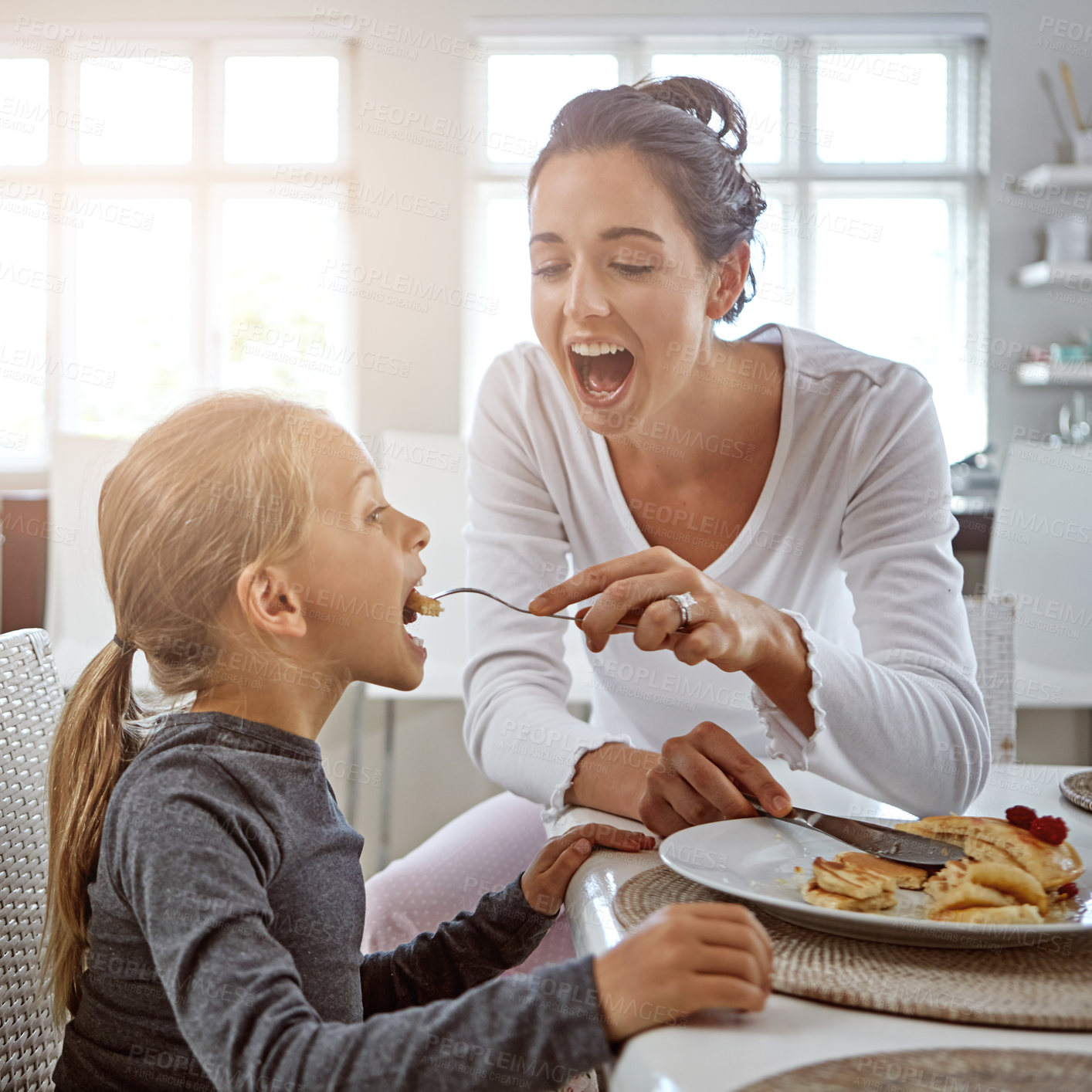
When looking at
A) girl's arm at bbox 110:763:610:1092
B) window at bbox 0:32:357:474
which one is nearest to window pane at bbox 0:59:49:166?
window at bbox 0:32:357:474

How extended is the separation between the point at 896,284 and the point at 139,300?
3.07 metres

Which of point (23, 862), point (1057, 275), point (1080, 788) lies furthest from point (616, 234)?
point (1057, 275)

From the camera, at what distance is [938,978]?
0.51 m

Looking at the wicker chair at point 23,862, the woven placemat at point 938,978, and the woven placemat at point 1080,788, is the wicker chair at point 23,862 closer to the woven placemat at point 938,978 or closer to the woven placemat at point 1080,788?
the woven placemat at point 938,978

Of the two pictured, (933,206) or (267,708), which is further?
(933,206)

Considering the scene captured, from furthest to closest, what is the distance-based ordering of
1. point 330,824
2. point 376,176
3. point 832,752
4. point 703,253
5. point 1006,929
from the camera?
point 376,176, point 703,253, point 832,752, point 330,824, point 1006,929

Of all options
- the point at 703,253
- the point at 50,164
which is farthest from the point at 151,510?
the point at 50,164

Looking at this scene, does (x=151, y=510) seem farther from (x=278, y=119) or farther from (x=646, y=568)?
(x=278, y=119)

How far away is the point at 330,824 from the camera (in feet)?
2.69

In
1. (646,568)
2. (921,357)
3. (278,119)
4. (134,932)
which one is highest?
(278,119)

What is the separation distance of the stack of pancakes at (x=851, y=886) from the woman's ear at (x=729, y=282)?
831 mm

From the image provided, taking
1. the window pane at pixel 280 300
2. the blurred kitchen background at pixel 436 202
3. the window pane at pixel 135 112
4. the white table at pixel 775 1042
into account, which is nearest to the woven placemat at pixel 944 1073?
the white table at pixel 775 1042

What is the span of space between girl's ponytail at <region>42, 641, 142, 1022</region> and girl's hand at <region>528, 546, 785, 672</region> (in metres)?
0.34

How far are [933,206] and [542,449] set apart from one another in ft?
11.4
